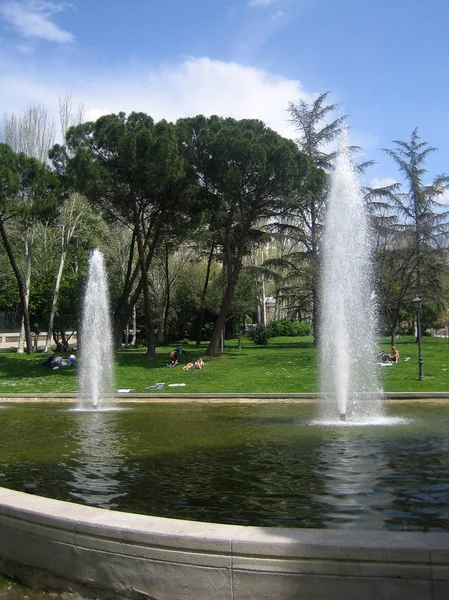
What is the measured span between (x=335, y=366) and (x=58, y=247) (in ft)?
118

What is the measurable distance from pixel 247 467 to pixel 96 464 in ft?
Answer: 7.76

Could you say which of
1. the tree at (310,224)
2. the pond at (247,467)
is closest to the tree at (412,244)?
the tree at (310,224)

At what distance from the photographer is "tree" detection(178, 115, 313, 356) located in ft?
91.3

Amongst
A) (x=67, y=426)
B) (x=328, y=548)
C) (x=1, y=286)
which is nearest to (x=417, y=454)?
(x=328, y=548)

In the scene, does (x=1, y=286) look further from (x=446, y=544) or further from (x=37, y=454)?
(x=446, y=544)

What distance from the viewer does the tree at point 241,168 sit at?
91.3ft

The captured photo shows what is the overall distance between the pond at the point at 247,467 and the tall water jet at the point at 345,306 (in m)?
1.17

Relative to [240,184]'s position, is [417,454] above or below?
below

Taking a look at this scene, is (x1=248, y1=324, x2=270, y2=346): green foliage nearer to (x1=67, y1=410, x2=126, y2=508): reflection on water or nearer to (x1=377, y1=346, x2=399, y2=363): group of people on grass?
(x1=377, y1=346, x2=399, y2=363): group of people on grass

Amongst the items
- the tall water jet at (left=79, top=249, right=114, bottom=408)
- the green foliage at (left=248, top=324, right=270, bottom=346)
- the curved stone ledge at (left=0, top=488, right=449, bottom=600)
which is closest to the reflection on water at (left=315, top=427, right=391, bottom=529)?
the curved stone ledge at (left=0, top=488, right=449, bottom=600)

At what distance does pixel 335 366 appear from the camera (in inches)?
623

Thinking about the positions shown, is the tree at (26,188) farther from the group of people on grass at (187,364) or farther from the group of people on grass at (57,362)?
the group of people on grass at (187,364)

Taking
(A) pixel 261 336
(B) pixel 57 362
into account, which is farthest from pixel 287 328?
(B) pixel 57 362

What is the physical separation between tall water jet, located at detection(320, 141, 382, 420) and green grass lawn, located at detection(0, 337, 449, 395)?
163 inches
